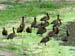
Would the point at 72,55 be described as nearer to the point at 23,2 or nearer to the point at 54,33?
the point at 54,33

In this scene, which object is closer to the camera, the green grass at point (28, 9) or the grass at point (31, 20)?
the grass at point (31, 20)

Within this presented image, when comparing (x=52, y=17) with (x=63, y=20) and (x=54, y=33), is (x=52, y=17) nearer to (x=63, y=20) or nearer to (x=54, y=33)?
(x=63, y=20)

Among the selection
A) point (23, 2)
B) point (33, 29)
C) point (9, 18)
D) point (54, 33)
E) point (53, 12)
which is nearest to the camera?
point (54, 33)

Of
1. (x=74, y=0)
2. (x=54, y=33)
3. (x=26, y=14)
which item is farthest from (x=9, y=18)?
(x=74, y=0)

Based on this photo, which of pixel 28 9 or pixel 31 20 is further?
pixel 28 9

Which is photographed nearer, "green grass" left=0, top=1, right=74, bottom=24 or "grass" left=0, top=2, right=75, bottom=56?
"grass" left=0, top=2, right=75, bottom=56

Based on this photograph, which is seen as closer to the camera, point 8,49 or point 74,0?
point 8,49

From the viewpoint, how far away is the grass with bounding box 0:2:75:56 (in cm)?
1316

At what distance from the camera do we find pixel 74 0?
A: 102 ft

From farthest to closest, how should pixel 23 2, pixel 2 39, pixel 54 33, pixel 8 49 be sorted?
pixel 23 2 < pixel 54 33 < pixel 2 39 < pixel 8 49

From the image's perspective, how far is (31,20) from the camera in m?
21.2

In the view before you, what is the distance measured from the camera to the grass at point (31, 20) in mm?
13156

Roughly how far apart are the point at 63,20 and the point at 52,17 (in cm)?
165

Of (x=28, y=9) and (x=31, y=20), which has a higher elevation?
(x=28, y=9)
